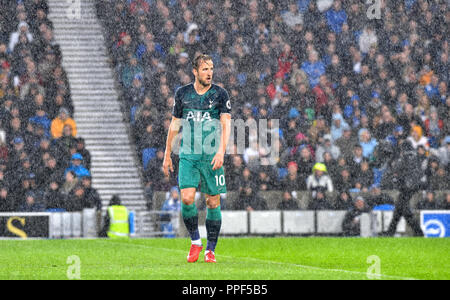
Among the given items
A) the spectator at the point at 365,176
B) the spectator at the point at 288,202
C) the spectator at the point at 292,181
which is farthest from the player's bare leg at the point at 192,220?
the spectator at the point at 365,176

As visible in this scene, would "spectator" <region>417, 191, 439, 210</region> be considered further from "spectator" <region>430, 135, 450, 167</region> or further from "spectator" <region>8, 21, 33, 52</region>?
"spectator" <region>8, 21, 33, 52</region>

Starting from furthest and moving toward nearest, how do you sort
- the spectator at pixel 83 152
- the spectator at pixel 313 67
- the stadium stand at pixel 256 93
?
1. the spectator at pixel 313 67
2. the spectator at pixel 83 152
3. the stadium stand at pixel 256 93

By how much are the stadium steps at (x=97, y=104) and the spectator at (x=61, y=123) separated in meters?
1.40

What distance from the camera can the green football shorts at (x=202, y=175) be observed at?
12094 millimetres

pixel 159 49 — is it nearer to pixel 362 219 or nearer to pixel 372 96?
pixel 372 96

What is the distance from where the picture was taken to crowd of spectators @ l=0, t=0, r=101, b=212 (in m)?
21.1

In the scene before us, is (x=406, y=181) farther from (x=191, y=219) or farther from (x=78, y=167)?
(x=191, y=219)

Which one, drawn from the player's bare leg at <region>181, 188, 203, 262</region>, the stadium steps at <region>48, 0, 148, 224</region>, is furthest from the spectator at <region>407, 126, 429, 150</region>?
the player's bare leg at <region>181, 188, 203, 262</region>

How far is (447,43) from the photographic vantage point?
25844 mm

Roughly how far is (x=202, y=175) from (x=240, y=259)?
5.52 ft

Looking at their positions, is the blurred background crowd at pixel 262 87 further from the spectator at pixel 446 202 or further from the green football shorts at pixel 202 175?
the green football shorts at pixel 202 175

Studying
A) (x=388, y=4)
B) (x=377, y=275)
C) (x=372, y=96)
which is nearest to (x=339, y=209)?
(x=372, y=96)

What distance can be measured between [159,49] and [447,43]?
22.6 ft
